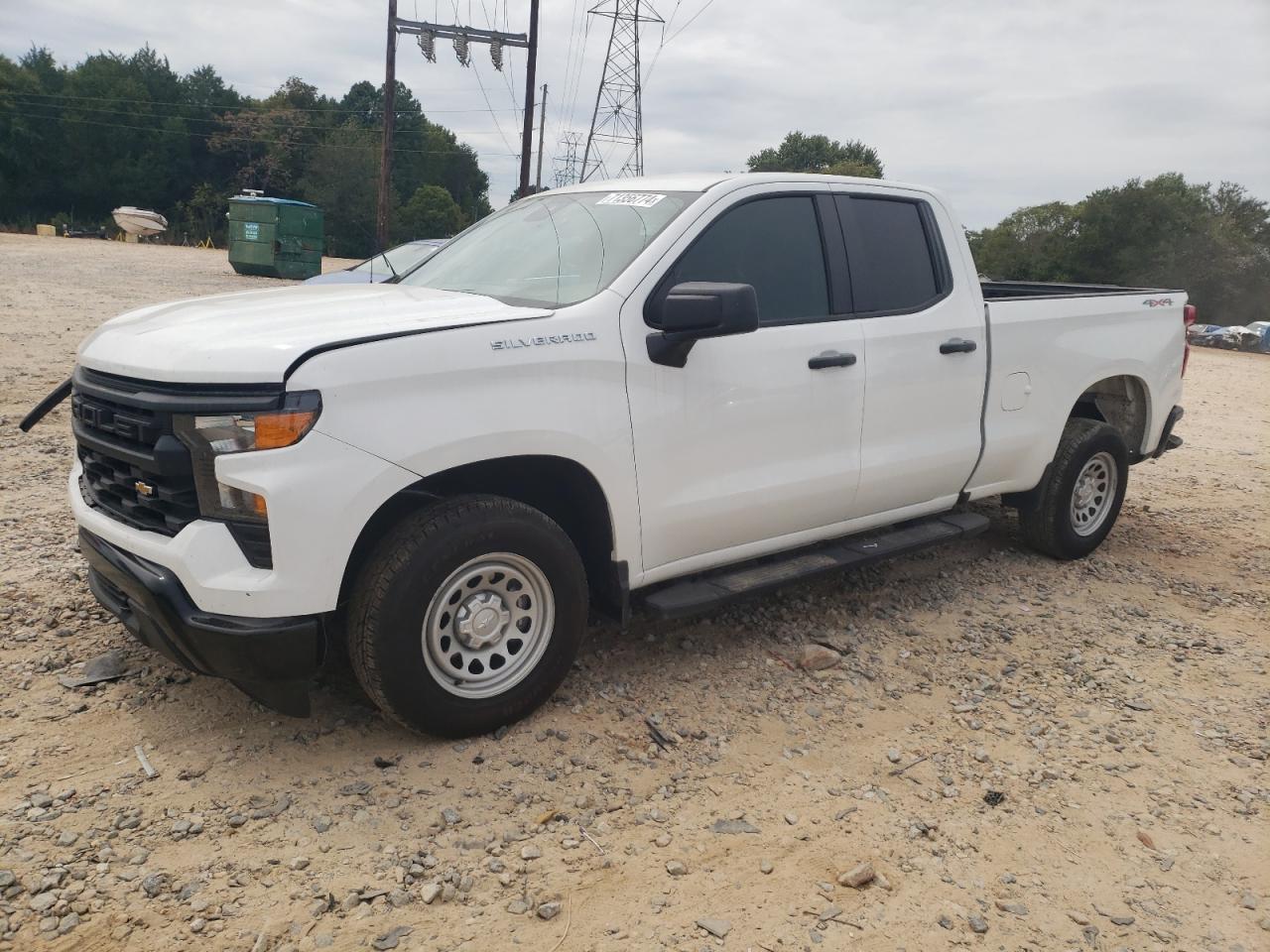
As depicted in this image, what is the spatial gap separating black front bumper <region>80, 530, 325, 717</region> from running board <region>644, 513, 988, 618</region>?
4.38ft

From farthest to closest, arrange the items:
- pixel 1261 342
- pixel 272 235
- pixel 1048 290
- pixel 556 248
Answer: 1. pixel 1261 342
2. pixel 272 235
3. pixel 1048 290
4. pixel 556 248

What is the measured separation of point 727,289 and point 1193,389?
14658 mm

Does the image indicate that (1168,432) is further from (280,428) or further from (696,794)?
(280,428)

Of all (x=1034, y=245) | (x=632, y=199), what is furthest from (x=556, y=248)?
(x=1034, y=245)

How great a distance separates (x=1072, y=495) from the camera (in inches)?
221

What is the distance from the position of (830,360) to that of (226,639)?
256 cm

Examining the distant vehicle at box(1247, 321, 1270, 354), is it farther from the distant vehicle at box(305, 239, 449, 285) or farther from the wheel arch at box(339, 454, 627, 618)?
the wheel arch at box(339, 454, 627, 618)

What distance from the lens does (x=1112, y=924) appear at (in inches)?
107

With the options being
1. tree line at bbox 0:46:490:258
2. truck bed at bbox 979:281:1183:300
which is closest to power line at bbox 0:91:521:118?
tree line at bbox 0:46:490:258

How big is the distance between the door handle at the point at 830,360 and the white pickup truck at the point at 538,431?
1 centimetres

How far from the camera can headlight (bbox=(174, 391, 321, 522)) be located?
111 inches

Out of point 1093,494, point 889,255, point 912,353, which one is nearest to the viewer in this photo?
point 912,353

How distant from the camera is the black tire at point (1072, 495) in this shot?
18.1 feet

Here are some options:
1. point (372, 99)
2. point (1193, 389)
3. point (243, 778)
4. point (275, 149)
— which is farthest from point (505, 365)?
point (372, 99)
